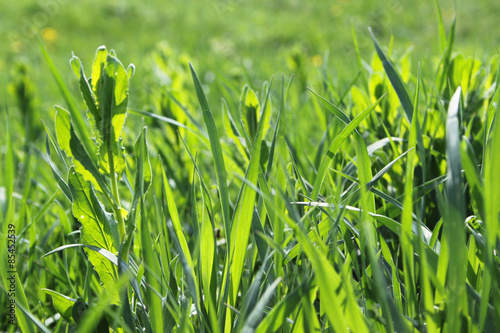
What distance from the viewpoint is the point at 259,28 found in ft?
23.2

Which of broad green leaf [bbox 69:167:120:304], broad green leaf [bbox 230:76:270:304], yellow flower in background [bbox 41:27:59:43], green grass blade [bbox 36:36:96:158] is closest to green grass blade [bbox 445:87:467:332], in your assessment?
broad green leaf [bbox 230:76:270:304]

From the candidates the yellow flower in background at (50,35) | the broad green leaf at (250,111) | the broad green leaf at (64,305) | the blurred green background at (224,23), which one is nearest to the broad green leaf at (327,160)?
the broad green leaf at (250,111)

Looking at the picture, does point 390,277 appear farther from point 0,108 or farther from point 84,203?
point 0,108

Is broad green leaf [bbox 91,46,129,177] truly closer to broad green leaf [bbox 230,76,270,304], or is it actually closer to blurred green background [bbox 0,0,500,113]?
broad green leaf [bbox 230,76,270,304]

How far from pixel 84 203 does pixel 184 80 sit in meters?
1.09

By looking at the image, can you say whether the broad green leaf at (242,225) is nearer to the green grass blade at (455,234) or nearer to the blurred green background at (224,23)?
the green grass blade at (455,234)

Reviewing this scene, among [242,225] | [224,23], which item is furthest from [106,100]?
[224,23]

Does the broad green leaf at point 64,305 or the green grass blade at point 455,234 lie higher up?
the green grass blade at point 455,234

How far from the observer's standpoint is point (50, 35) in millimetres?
6512

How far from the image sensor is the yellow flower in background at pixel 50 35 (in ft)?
20.7

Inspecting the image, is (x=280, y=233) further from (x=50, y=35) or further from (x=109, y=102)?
(x=50, y=35)

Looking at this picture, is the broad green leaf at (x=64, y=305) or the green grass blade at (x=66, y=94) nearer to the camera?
the broad green leaf at (x=64, y=305)

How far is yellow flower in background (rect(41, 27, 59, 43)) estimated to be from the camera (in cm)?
632

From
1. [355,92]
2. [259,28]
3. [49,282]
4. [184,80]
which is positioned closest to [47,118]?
[184,80]
